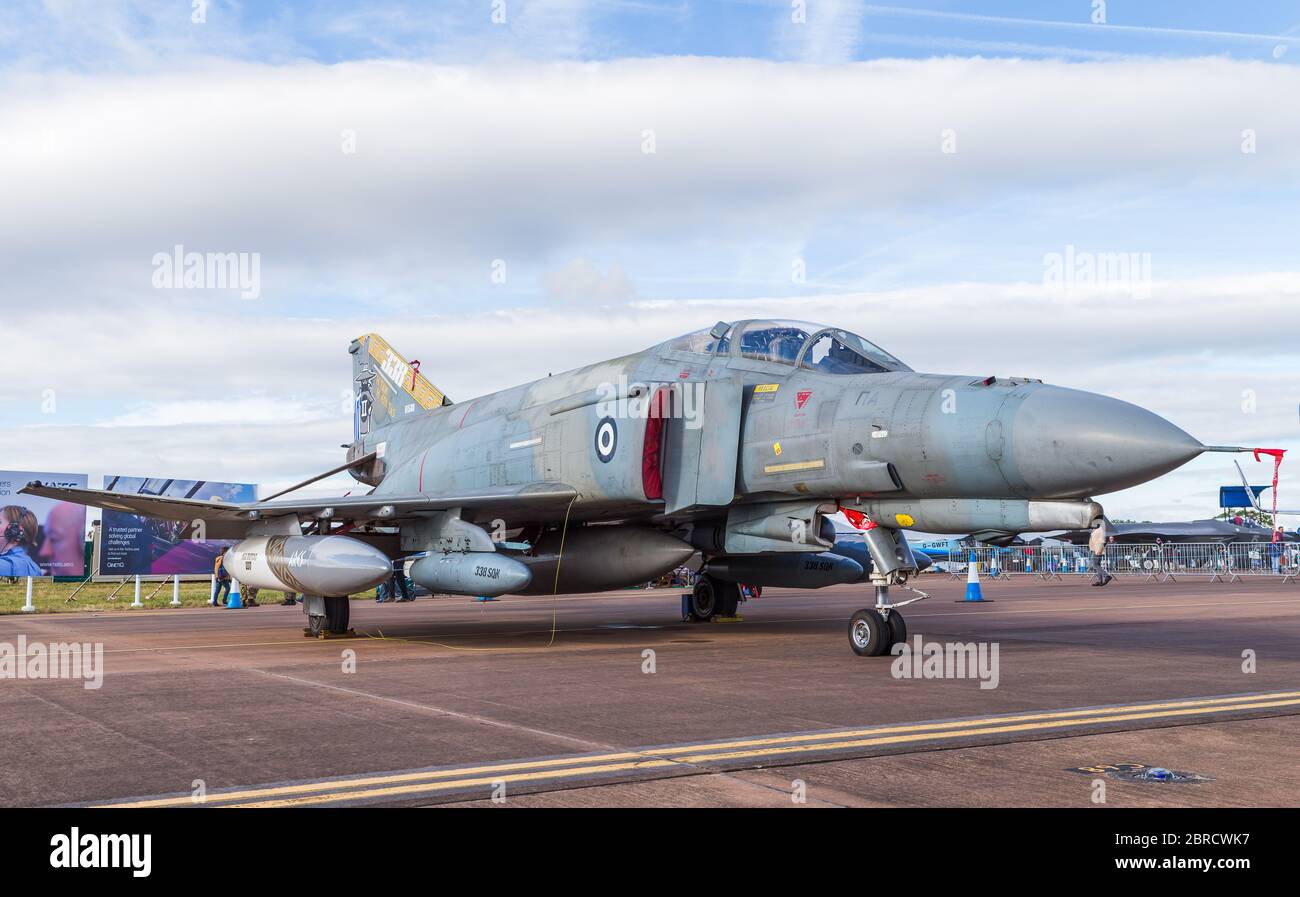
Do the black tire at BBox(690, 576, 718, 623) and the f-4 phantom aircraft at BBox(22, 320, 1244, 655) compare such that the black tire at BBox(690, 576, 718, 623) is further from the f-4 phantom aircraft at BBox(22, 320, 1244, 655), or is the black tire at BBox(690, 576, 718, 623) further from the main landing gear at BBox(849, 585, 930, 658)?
the main landing gear at BBox(849, 585, 930, 658)

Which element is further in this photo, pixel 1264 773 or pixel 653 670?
pixel 653 670

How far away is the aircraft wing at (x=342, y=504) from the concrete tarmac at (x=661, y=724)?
171 centimetres

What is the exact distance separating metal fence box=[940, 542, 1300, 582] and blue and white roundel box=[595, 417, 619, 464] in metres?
32.3

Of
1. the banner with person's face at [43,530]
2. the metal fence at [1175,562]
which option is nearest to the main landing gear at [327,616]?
the banner with person's face at [43,530]

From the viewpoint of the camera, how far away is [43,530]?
2905 cm

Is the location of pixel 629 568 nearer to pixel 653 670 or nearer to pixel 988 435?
pixel 653 670

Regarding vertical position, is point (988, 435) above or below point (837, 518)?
above

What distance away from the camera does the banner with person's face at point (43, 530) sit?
28.6 meters

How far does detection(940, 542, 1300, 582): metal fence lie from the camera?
4497cm

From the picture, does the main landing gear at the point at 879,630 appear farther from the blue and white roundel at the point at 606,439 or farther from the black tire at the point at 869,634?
the blue and white roundel at the point at 606,439

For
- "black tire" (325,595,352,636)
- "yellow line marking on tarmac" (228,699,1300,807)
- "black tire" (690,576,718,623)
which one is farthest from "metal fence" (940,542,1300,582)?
"yellow line marking on tarmac" (228,699,1300,807)
